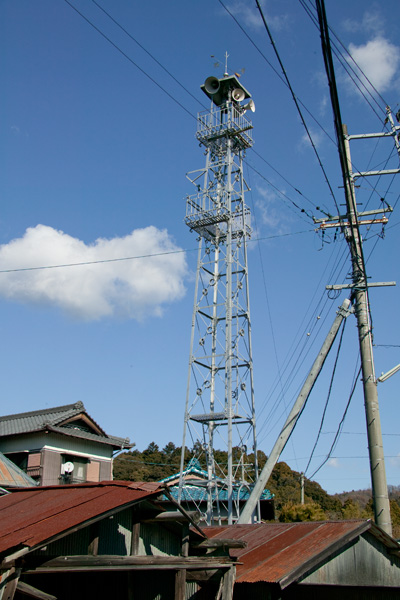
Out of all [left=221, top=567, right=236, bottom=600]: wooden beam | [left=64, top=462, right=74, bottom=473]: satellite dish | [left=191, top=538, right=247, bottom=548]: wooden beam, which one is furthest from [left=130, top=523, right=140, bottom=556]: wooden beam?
[left=64, top=462, right=74, bottom=473]: satellite dish

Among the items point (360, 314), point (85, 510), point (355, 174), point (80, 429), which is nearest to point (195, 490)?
point (80, 429)

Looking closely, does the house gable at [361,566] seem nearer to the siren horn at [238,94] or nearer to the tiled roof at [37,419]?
the tiled roof at [37,419]

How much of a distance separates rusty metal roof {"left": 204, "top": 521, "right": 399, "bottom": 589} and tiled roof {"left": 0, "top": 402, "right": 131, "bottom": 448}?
13907 millimetres

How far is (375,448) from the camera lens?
541 inches

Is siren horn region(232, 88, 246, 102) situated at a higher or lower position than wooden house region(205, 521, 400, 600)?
higher

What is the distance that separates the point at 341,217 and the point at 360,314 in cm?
326

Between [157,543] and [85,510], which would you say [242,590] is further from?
[85,510]

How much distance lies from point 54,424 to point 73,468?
246 centimetres

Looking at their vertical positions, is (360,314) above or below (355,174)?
below

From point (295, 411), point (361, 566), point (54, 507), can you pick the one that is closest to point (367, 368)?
point (295, 411)

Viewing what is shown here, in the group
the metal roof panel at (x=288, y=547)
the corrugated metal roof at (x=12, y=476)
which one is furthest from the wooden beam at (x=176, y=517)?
the corrugated metal roof at (x=12, y=476)

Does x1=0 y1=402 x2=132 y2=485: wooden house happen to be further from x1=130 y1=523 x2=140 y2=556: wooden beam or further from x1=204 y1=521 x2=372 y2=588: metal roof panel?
x1=130 y1=523 x2=140 y2=556: wooden beam

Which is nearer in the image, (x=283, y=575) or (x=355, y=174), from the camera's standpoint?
(x=283, y=575)

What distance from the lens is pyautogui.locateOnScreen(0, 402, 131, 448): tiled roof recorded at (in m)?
26.2
